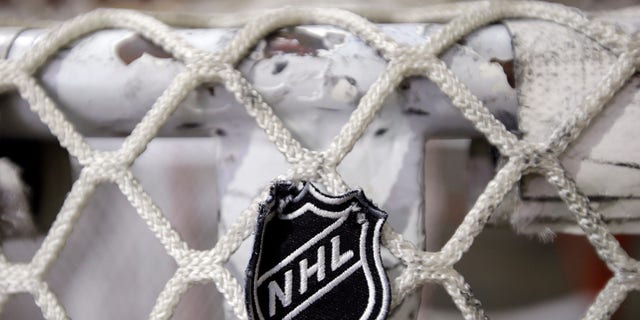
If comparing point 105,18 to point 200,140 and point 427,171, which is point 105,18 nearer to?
point 200,140

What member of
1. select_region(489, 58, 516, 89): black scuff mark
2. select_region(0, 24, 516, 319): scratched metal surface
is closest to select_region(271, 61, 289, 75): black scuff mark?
select_region(0, 24, 516, 319): scratched metal surface

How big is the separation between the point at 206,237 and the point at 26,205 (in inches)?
4.4

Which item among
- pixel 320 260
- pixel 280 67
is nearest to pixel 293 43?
pixel 280 67

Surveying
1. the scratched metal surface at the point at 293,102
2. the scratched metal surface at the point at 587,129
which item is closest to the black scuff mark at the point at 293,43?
the scratched metal surface at the point at 293,102

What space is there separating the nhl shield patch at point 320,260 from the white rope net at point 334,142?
2cm

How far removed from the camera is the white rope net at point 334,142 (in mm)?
275

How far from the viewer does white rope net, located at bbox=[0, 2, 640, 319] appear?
0.28 meters

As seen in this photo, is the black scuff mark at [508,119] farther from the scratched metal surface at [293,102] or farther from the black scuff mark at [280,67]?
the black scuff mark at [280,67]

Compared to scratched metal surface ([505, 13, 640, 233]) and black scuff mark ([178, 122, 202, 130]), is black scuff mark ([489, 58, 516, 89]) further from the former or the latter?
black scuff mark ([178, 122, 202, 130])

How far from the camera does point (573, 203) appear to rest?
275mm

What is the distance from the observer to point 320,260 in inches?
10.4

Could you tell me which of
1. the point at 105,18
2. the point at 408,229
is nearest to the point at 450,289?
the point at 408,229

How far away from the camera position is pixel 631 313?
331 millimetres

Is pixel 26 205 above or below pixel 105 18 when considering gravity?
below
